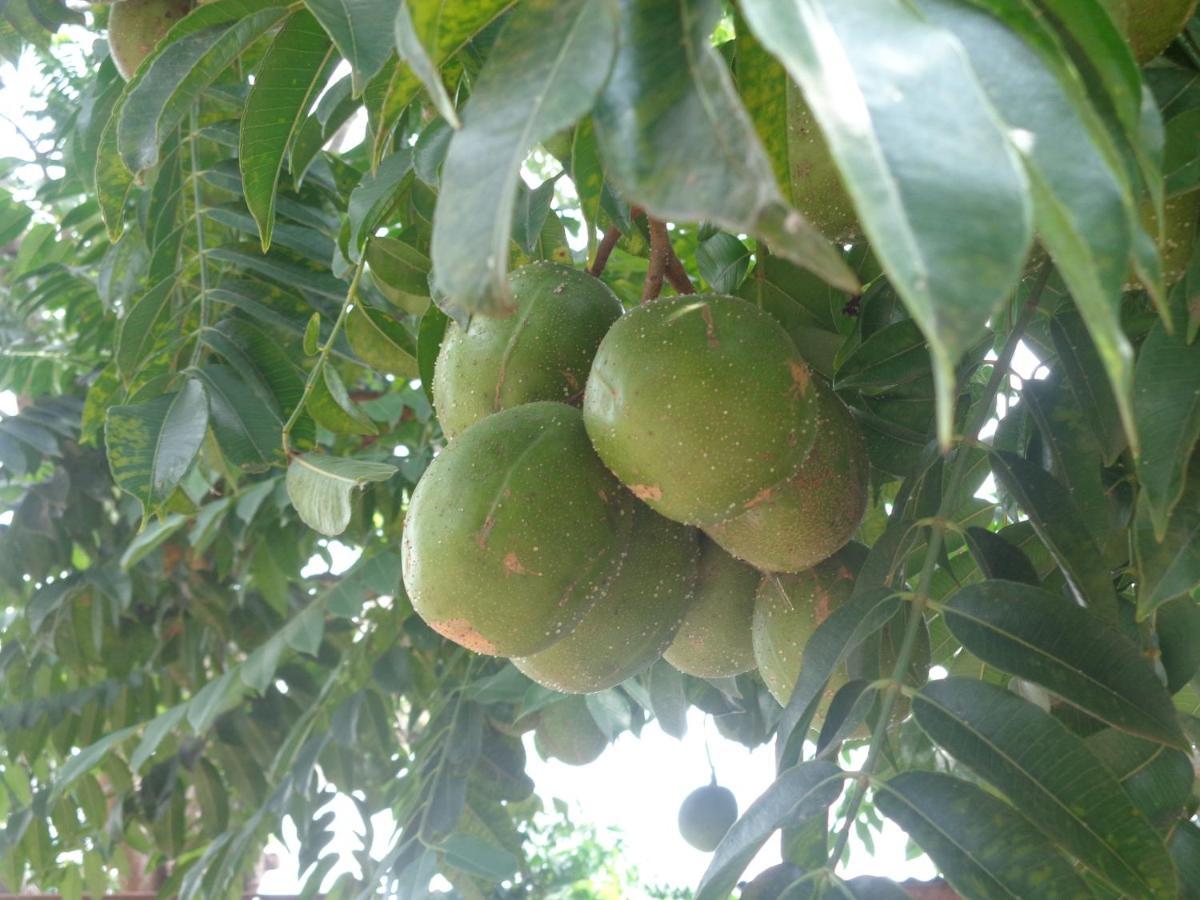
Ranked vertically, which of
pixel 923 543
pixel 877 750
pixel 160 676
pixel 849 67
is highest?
pixel 849 67

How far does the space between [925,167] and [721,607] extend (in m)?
1.02

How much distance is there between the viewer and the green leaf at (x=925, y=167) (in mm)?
464

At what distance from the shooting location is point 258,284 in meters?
1.95

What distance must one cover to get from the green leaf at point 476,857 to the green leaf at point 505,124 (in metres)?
1.50

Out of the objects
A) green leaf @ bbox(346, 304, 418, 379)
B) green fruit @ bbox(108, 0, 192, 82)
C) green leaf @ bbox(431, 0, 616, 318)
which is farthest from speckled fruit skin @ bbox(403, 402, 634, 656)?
green fruit @ bbox(108, 0, 192, 82)

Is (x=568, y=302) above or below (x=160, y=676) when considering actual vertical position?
above

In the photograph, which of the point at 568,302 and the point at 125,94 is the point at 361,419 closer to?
the point at 568,302

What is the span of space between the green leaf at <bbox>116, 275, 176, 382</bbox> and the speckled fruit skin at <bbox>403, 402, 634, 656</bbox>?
2.47 ft

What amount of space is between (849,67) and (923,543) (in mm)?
1079

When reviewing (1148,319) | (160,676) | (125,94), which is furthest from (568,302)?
A: (160,676)

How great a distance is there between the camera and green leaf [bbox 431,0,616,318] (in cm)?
59

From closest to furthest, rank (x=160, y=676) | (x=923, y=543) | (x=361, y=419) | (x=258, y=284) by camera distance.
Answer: (x=923, y=543), (x=361, y=419), (x=258, y=284), (x=160, y=676)

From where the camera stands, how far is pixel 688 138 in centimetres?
59

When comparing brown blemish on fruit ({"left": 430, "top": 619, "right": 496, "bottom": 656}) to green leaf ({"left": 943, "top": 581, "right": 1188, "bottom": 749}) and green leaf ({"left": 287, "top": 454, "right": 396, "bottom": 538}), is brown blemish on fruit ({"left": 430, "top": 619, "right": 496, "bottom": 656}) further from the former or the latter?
green leaf ({"left": 943, "top": 581, "right": 1188, "bottom": 749})
